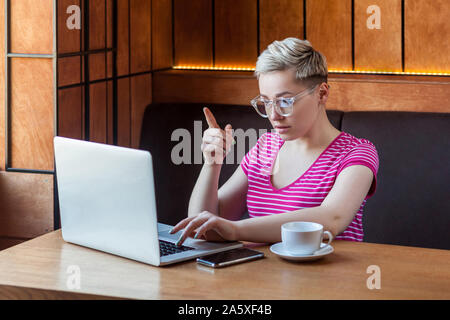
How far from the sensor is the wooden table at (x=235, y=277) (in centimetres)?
125

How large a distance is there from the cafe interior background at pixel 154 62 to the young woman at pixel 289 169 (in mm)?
789

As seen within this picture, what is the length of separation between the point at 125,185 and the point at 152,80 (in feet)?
5.78

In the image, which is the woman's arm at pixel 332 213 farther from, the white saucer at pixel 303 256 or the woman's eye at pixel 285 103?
the woman's eye at pixel 285 103

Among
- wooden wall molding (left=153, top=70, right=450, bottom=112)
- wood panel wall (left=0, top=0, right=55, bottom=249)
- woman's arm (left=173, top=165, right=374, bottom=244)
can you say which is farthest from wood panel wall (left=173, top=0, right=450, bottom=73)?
woman's arm (left=173, top=165, right=374, bottom=244)

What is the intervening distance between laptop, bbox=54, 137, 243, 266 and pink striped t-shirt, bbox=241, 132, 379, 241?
322 mm

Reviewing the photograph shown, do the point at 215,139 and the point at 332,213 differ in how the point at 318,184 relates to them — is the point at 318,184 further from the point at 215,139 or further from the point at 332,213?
the point at 215,139

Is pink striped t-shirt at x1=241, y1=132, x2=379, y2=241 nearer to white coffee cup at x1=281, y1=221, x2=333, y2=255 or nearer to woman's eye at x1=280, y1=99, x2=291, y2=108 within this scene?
woman's eye at x1=280, y1=99, x2=291, y2=108

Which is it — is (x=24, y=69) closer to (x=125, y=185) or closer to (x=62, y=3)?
(x=62, y=3)

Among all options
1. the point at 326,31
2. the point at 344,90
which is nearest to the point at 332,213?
the point at 344,90

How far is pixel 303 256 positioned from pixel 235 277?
175 mm

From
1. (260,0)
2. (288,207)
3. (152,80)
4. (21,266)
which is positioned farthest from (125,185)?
(260,0)

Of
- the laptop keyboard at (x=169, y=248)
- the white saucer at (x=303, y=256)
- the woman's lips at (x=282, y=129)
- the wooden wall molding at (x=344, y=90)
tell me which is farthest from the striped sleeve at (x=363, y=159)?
the wooden wall molding at (x=344, y=90)

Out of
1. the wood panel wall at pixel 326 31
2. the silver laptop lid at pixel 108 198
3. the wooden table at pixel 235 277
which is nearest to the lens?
the wooden table at pixel 235 277

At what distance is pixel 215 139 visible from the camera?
1688mm
